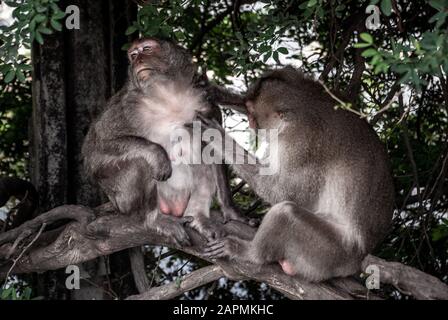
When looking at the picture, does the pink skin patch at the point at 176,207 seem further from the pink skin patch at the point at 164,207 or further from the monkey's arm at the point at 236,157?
the monkey's arm at the point at 236,157

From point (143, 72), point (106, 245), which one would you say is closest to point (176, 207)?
point (106, 245)

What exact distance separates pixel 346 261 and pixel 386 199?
47 cm

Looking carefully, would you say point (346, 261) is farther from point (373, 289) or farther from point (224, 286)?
point (224, 286)

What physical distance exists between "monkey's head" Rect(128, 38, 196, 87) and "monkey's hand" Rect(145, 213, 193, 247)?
0.95 meters

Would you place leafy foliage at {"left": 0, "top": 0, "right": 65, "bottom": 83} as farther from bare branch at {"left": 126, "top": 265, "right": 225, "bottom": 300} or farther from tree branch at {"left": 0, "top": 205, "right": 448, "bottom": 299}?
bare branch at {"left": 126, "top": 265, "right": 225, "bottom": 300}

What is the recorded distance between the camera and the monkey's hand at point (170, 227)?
16.6 ft

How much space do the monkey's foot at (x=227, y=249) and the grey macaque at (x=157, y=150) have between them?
316mm

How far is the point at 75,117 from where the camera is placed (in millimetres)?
6453

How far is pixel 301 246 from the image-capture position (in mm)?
4598

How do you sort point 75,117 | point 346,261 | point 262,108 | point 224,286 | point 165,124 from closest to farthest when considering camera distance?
point 346,261 < point 262,108 < point 165,124 < point 75,117 < point 224,286

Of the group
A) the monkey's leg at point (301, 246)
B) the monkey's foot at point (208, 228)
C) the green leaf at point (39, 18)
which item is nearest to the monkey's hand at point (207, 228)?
the monkey's foot at point (208, 228)

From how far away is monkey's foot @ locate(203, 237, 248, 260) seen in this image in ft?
15.6

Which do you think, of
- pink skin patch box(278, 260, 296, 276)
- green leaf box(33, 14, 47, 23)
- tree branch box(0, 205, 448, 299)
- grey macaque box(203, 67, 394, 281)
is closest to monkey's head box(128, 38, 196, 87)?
grey macaque box(203, 67, 394, 281)

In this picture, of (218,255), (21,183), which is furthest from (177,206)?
(21,183)
